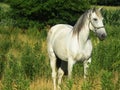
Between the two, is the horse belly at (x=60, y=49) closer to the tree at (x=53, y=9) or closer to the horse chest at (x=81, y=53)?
the horse chest at (x=81, y=53)

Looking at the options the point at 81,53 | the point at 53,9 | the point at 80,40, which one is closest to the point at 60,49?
the point at 80,40

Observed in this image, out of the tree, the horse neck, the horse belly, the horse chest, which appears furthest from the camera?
the tree

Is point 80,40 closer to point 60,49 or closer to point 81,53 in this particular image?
point 81,53

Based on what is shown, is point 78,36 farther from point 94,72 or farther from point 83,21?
point 94,72

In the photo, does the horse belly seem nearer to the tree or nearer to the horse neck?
the horse neck

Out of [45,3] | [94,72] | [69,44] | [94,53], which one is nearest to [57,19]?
[45,3]

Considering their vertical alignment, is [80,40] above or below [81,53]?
above

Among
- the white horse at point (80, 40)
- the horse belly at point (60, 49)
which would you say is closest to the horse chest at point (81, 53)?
the white horse at point (80, 40)

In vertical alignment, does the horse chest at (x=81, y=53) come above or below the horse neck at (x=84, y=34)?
below

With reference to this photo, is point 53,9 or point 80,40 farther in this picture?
point 53,9

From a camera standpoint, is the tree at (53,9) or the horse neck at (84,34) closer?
the horse neck at (84,34)

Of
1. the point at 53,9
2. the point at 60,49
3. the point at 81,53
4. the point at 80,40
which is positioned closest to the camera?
the point at 81,53

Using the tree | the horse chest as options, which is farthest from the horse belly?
the tree

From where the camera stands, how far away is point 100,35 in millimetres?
7391
